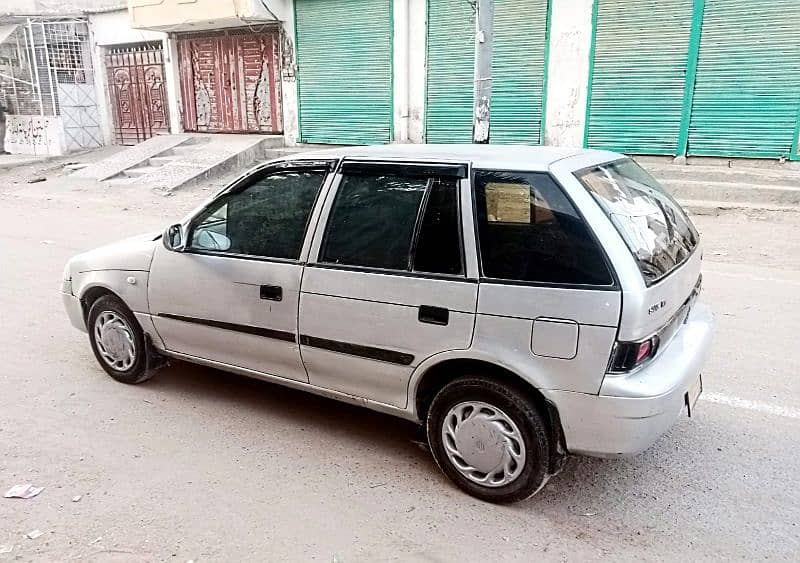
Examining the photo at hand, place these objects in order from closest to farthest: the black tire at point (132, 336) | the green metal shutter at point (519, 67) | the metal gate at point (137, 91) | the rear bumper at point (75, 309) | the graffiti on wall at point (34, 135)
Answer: the black tire at point (132, 336) < the rear bumper at point (75, 309) < the green metal shutter at point (519, 67) < the metal gate at point (137, 91) < the graffiti on wall at point (34, 135)

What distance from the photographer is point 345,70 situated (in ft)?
48.8

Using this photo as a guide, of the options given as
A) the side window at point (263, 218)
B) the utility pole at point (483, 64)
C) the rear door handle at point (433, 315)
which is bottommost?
the rear door handle at point (433, 315)

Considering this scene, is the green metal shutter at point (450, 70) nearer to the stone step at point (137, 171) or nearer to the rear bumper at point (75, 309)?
the stone step at point (137, 171)

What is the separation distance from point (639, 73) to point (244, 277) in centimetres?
1037

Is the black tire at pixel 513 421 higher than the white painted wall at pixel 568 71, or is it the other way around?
the white painted wall at pixel 568 71

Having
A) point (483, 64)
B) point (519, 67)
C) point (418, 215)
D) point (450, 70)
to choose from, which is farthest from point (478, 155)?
point (450, 70)

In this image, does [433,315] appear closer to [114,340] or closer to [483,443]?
[483,443]

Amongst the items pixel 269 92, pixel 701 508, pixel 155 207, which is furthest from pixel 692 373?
pixel 269 92

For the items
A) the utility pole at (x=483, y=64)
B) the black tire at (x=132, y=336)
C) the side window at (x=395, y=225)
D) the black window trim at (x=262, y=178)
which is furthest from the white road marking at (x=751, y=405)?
the utility pole at (x=483, y=64)

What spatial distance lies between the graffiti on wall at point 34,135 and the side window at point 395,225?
1838 centimetres

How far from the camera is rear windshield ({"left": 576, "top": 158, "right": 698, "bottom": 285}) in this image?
2865 millimetres

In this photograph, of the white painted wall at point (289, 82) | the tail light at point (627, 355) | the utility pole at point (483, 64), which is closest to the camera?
the tail light at point (627, 355)

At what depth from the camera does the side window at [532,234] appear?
275 centimetres

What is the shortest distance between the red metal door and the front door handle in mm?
13635
